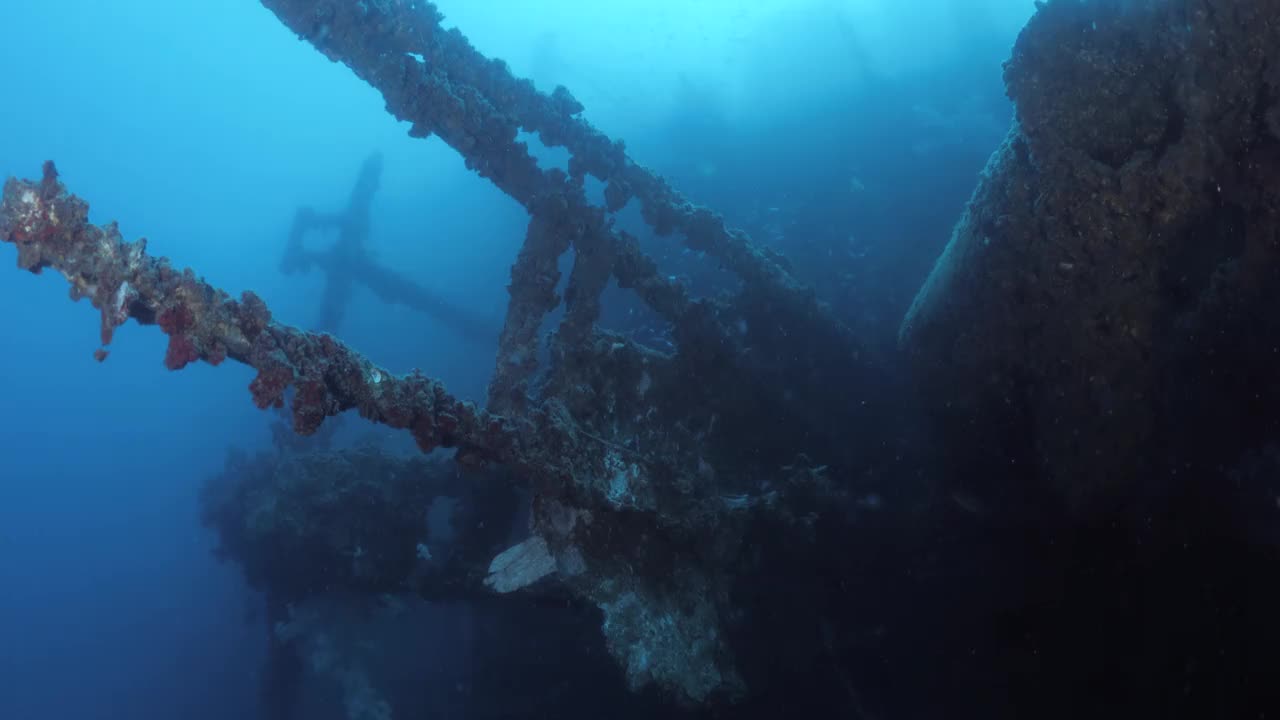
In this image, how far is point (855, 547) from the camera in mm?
6988

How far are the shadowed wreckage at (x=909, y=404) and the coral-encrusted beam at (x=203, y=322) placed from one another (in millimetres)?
18

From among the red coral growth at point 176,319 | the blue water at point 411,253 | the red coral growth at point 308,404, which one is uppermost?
the blue water at point 411,253

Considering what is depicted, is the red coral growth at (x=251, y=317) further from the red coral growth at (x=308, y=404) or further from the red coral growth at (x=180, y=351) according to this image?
the red coral growth at (x=308, y=404)

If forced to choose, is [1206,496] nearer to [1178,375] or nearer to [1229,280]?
[1178,375]

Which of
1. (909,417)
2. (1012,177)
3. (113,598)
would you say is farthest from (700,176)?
(113,598)

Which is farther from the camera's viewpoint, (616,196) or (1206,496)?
(616,196)

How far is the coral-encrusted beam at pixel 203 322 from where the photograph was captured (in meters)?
3.21

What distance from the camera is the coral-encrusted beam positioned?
3.21m

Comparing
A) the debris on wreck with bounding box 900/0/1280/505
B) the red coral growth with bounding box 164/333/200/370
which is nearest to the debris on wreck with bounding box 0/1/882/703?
the red coral growth with bounding box 164/333/200/370

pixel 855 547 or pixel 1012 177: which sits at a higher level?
pixel 1012 177

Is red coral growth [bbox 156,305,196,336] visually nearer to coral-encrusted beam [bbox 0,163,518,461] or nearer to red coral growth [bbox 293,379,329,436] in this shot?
coral-encrusted beam [bbox 0,163,518,461]

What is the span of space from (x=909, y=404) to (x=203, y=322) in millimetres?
7468

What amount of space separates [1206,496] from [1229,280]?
1467mm

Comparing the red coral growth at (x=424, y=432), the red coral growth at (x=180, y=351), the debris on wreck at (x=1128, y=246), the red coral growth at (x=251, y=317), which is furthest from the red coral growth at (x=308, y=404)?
the debris on wreck at (x=1128, y=246)
